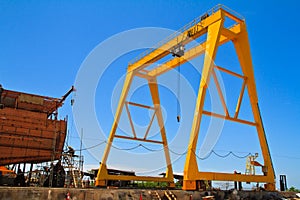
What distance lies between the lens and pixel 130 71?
24328mm

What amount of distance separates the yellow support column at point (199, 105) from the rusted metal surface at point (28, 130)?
383 inches

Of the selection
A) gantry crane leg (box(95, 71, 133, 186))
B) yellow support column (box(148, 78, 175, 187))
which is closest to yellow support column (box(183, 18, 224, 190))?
gantry crane leg (box(95, 71, 133, 186))

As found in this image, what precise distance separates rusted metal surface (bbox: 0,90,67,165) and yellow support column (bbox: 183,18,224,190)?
32.0 ft

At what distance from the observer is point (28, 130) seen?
766 inches

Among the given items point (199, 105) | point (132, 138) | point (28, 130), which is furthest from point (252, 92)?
point (28, 130)

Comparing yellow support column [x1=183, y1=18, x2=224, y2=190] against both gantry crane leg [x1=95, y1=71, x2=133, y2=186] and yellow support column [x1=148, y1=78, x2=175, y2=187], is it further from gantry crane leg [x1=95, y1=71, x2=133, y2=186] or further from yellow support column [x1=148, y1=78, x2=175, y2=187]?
yellow support column [x1=148, y1=78, x2=175, y2=187]

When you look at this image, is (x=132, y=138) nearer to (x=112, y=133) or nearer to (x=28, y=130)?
(x=112, y=133)

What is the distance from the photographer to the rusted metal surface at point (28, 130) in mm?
18547

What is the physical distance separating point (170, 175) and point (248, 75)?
36.8 ft

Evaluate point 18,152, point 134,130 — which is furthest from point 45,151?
point 134,130

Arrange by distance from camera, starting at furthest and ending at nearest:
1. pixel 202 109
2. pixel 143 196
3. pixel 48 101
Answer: pixel 48 101 → pixel 202 109 → pixel 143 196

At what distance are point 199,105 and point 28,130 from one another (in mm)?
12042

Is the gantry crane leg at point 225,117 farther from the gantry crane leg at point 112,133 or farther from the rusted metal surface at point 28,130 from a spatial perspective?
the rusted metal surface at point 28,130

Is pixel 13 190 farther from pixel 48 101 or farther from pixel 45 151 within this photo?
pixel 48 101
